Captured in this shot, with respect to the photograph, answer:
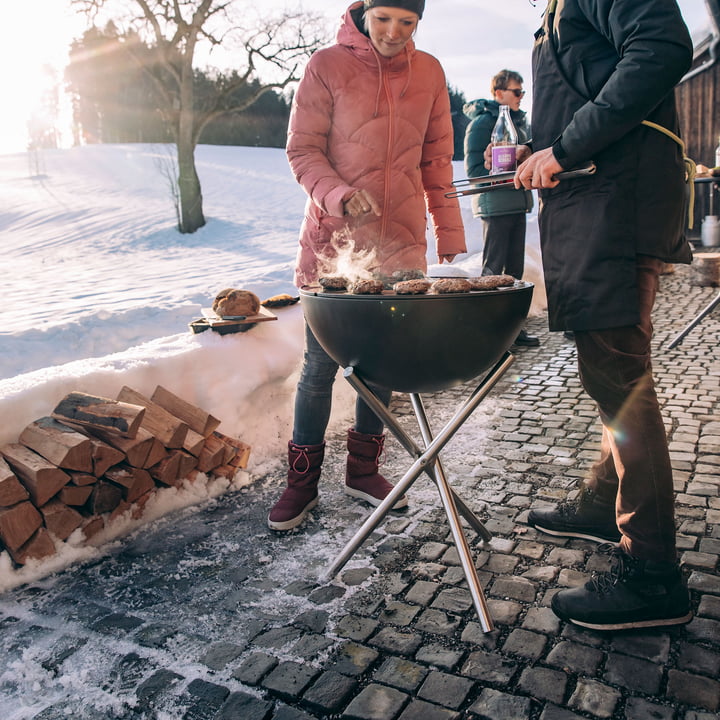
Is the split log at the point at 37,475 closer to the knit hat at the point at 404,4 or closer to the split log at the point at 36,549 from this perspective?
the split log at the point at 36,549

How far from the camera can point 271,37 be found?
18.8m

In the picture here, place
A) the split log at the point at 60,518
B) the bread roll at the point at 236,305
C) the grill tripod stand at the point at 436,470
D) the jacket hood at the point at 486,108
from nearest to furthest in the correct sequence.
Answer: the grill tripod stand at the point at 436,470 < the split log at the point at 60,518 < the bread roll at the point at 236,305 < the jacket hood at the point at 486,108

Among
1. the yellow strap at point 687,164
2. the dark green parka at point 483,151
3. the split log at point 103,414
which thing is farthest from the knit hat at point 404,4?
the dark green parka at point 483,151

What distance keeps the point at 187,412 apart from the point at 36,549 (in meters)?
0.97

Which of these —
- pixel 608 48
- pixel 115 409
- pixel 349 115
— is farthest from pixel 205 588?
pixel 608 48

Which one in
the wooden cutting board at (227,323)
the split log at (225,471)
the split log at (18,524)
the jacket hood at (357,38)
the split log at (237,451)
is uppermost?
the jacket hood at (357,38)

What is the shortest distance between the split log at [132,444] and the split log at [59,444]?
0.41 ft

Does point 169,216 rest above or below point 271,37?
below

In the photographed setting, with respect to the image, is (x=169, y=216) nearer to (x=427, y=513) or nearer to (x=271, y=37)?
(x=271, y=37)

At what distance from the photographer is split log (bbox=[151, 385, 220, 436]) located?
3.27m

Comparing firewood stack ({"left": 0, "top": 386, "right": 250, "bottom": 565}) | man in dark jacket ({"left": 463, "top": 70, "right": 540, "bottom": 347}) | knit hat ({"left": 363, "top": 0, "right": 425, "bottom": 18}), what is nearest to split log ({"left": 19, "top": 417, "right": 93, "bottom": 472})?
firewood stack ({"left": 0, "top": 386, "right": 250, "bottom": 565})

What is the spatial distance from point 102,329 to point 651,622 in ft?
19.8

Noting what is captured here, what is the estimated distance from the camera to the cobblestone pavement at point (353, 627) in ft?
6.01

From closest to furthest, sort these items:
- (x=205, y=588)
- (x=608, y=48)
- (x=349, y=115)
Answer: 1. (x=608, y=48)
2. (x=205, y=588)
3. (x=349, y=115)
